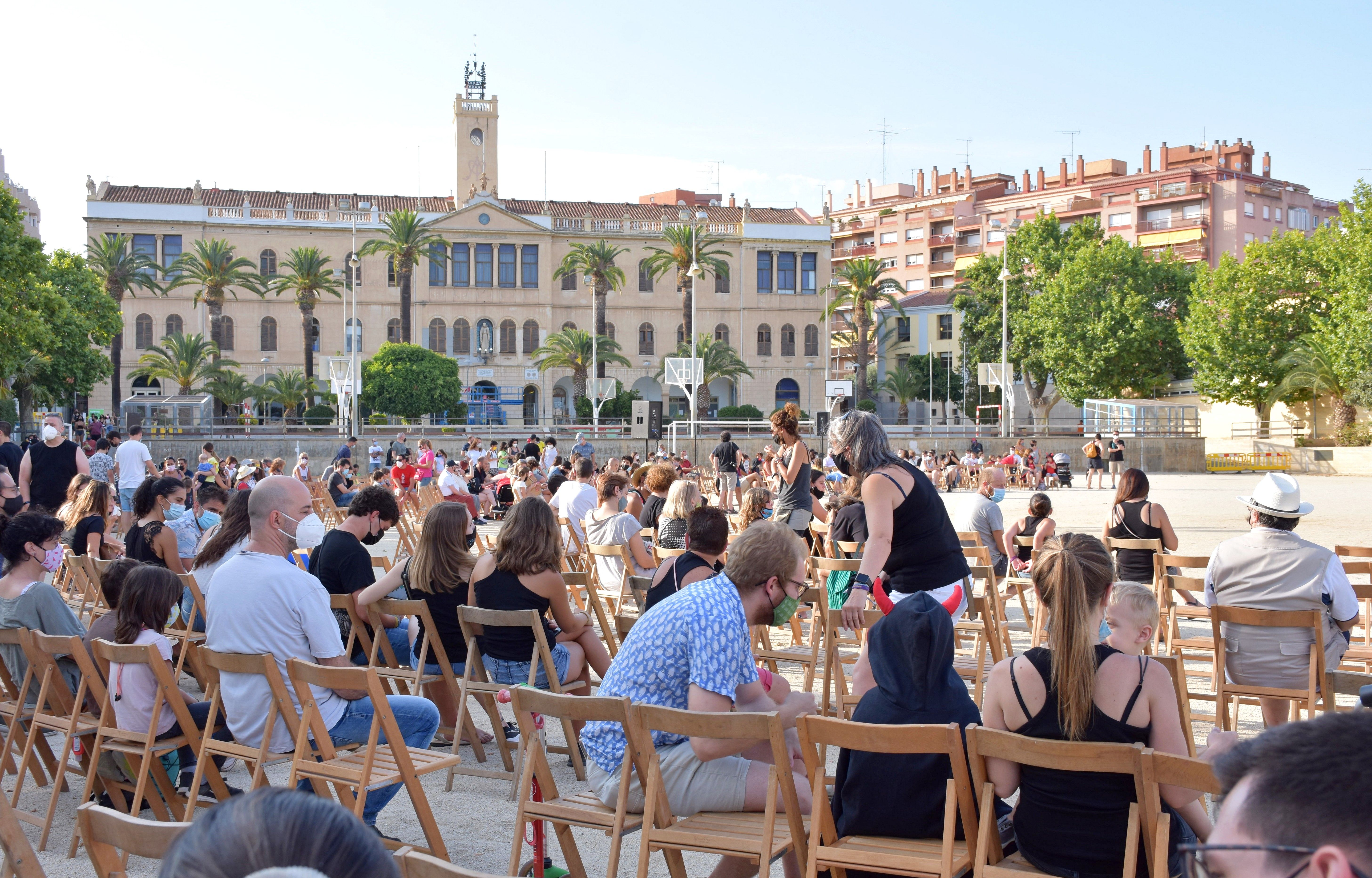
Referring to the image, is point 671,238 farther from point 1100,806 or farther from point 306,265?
point 1100,806

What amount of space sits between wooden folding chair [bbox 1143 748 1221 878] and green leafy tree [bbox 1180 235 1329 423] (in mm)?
44697

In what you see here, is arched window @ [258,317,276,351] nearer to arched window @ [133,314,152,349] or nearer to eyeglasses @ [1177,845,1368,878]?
arched window @ [133,314,152,349]

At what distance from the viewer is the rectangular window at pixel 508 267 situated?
194 feet

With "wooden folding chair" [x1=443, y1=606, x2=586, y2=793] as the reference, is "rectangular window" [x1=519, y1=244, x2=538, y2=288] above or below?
above

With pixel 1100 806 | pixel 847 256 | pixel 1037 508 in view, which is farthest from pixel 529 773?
pixel 847 256

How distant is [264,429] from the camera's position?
41000mm

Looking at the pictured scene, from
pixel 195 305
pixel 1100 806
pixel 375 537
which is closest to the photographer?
pixel 1100 806

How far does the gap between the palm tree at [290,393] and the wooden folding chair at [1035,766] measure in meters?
47.5

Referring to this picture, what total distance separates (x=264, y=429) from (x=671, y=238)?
22.1m

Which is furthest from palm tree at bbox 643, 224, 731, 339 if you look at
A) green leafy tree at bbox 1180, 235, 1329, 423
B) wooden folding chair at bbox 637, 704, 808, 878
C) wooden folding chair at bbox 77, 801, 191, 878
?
wooden folding chair at bbox 77, 801, 191, 878

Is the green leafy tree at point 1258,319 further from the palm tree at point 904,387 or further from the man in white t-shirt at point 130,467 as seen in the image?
the man in white t-shirt at point 130,467

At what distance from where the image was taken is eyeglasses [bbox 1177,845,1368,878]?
94 cm

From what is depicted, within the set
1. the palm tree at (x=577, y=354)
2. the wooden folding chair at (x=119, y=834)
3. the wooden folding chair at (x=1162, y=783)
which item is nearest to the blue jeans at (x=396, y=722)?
the wooden folding chair at (x=119, y=834)

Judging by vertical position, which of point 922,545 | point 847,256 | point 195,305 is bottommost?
point 922,545
